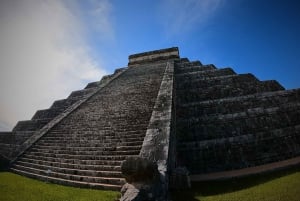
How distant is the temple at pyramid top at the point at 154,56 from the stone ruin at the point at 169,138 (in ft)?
34.1

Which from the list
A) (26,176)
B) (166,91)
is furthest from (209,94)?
(26,176)

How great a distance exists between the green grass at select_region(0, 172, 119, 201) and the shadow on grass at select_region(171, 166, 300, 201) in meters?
1.84

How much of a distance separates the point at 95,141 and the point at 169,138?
3565mm

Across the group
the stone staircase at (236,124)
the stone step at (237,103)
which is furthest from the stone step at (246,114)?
the stone step at (237,103)

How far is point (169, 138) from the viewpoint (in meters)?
6.75

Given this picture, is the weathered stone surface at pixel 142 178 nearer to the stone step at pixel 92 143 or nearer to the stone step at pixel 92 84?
the stone step at pixel 92 143

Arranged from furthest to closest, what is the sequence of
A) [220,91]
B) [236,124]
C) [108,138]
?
[220,91], [236,124], [108,138]

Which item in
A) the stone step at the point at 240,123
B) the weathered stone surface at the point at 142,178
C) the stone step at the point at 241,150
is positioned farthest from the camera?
the stone step at the point at 240,123

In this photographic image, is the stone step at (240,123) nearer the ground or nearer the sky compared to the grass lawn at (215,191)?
nearer the sky

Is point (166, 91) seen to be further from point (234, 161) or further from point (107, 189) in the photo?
point (107, 189)

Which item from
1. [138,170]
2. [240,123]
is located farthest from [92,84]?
[138,170]

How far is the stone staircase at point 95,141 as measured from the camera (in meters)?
6.94

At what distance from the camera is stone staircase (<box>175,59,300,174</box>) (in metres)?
7.85

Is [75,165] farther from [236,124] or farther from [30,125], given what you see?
[30,125]
